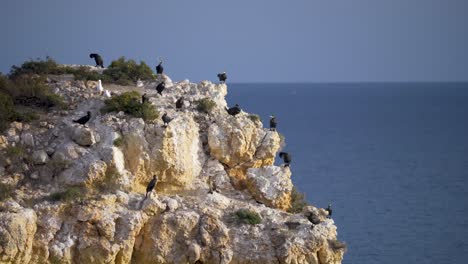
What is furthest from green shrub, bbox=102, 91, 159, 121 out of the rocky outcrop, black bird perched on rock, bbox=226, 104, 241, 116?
the rocky outcrop

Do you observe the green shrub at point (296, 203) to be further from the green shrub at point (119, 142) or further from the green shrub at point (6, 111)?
the green shrub at point (6, 111)

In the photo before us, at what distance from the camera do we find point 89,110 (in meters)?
33.2

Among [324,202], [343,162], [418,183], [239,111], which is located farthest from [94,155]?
[343,162]

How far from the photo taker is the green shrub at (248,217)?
102ft

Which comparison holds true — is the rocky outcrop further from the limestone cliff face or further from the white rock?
the white rock

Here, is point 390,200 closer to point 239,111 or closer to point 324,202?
point 324,202

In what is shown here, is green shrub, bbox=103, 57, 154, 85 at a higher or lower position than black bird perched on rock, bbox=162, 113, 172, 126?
higher

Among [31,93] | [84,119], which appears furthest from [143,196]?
[31,93]

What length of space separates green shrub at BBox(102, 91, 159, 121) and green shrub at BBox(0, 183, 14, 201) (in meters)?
4.02

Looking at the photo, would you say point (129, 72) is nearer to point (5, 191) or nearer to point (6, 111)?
point (6, 111)

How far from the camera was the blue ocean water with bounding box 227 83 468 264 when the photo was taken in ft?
177


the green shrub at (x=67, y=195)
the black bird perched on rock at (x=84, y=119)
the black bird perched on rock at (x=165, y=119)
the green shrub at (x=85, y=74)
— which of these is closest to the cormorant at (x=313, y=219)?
the black bird perched on rock at (x=165, y=119)

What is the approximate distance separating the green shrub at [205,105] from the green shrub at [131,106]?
2135 millimetres

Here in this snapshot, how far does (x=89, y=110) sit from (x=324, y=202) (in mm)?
33743
